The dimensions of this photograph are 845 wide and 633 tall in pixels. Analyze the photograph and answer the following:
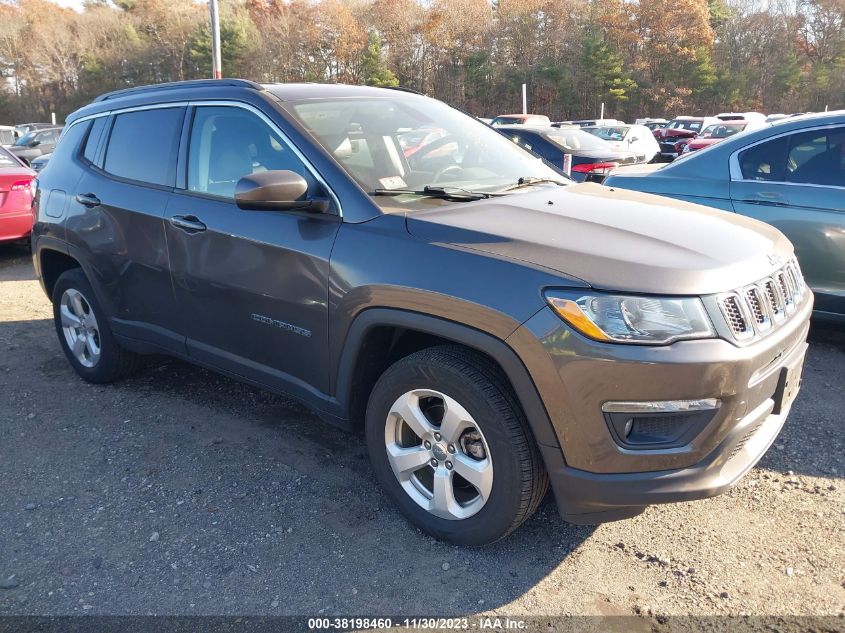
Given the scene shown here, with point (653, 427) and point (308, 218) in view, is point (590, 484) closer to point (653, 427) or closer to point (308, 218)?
point (653, 427)

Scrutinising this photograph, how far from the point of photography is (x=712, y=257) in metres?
2.43

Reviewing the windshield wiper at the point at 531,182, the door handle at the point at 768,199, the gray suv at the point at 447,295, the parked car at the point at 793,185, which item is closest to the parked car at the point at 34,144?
the gray suv at the point at 447,295

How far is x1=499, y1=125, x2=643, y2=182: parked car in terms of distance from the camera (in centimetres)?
1022

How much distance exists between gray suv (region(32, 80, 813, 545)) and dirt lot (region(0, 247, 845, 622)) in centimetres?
27

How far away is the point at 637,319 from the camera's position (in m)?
2.21

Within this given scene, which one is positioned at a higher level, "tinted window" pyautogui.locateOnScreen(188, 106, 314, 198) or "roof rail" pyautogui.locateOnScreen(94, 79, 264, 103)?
"roof rail" pyautogui.locateOnScreen(94, 79, 264, 103)

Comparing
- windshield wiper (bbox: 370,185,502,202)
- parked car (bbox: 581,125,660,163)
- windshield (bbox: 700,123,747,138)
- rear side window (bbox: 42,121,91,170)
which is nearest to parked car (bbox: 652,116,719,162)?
windshield (bbox: 700,123,747,138)

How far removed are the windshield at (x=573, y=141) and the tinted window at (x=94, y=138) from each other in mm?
7498

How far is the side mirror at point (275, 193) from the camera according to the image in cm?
281

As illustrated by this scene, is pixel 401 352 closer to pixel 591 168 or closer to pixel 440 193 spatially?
pixel 440 193

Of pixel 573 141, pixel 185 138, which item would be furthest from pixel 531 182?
pixel 573 141

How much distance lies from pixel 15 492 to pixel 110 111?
90.2 inches

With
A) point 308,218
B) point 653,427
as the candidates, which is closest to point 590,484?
point 653,427

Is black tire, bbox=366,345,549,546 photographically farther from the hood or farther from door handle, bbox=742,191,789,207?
door handle, bbox=742,191,789,207
